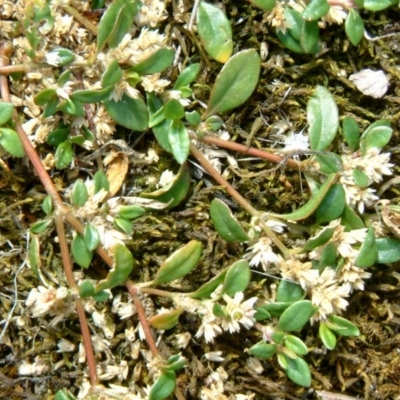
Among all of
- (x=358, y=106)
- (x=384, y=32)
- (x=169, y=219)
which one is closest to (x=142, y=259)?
(x=169, y=219)

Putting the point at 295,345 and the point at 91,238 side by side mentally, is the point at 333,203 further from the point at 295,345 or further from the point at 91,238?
the point at 91,238

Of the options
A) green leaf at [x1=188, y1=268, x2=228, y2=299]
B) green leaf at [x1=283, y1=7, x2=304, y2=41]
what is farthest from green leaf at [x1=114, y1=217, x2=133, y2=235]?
green leaf at [x1=283, y1=7, x2=304, y2=41]

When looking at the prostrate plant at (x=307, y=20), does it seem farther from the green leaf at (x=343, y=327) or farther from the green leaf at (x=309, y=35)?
the green leaf at (x=343, y=327)

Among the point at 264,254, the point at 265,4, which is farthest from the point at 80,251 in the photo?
the point at 265,4

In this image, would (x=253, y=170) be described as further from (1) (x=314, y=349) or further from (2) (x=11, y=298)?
(2) (x=11, y=298)

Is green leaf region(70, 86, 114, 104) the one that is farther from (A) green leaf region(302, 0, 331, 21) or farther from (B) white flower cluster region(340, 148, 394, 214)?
(B) white flower cluster region(340, 148, 394, 214)
